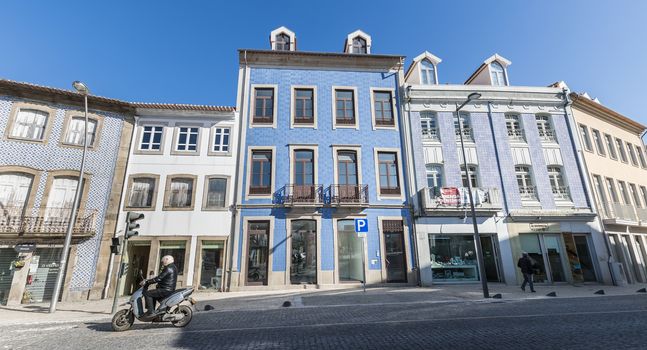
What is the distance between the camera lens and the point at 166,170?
1586cm

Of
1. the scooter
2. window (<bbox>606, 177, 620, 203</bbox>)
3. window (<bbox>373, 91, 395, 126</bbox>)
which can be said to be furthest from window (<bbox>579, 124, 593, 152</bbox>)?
the scooter

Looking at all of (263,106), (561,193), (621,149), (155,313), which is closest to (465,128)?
(561,193)

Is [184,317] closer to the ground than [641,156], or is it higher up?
closer to the ground

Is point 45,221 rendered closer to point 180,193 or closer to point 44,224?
point 44,224

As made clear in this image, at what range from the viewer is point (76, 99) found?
15.2 m

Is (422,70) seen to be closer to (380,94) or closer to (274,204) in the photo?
(380,94)

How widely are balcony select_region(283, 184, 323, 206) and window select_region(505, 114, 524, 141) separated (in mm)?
12464

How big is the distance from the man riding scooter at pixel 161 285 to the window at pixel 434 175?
1396 centimetres

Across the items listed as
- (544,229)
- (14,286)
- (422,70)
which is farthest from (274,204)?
(544,229)

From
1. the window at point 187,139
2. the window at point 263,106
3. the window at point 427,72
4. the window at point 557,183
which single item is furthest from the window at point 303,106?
the window at point 557,183

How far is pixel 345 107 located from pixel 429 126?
17.5ft

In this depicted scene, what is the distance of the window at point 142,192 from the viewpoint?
15297 mm

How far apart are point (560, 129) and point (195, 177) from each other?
22161 millimetres

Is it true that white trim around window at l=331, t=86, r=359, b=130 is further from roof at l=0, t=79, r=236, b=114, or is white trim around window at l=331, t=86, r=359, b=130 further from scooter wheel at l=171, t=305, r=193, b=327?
scooter wheel at l=171, t=305, r=193, b=327
